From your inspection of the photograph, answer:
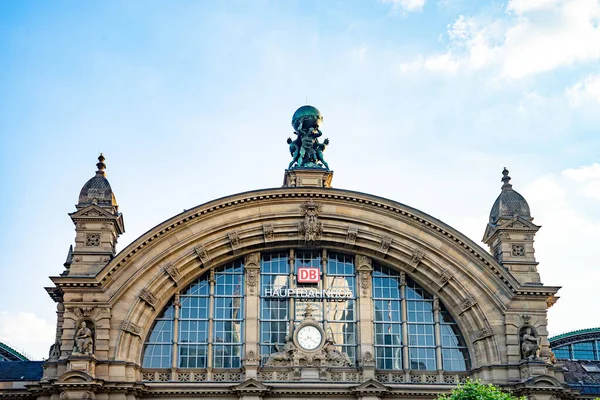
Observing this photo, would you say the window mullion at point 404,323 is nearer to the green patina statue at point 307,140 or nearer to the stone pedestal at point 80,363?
the green patina statue at point 307,140

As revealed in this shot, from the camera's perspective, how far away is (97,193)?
1657 inches

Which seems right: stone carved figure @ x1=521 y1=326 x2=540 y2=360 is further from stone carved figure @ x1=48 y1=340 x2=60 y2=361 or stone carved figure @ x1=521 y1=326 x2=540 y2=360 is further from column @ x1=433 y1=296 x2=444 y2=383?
stone carved figure @ x1=48 y1=340 x2=60 y2=361

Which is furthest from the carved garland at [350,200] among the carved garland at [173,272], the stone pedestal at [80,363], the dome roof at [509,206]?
the stone pedestal at [80,363]

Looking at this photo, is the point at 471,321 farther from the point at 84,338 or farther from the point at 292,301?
the point at 84,338

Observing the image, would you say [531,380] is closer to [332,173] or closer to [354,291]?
[354,291]

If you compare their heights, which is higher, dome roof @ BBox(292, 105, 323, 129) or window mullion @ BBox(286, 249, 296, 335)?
dome roof @ BBox(292, 105, 323, 129)

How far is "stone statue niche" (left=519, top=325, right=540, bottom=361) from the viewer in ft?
131

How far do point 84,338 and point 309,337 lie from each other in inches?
396

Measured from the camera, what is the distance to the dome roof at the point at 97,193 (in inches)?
1651

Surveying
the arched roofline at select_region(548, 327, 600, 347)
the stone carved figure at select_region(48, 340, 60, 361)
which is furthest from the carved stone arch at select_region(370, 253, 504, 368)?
the stone carved figure at select_region(48, 340, 60, 361)

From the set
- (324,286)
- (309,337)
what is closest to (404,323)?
(324,286)

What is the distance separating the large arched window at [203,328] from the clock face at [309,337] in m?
2.73

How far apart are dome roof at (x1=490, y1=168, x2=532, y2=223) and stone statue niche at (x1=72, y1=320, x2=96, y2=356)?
19.7 meters

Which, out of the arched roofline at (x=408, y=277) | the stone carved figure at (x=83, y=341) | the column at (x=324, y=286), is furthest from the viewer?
the column at (x=324, y=286)
